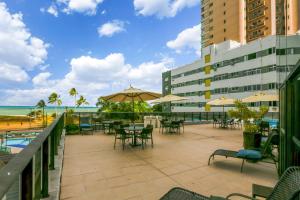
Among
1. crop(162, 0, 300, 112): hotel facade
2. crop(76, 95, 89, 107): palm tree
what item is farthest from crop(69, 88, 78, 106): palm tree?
crop(162, 0, 300, 112): hotel facade

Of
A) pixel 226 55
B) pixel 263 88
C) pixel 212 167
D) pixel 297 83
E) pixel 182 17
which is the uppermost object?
pixel 182 17

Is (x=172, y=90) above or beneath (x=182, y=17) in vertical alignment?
beneath

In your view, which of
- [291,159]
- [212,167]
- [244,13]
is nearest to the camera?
[291,159]

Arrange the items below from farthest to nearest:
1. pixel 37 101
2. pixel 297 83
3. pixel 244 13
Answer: pixel 37 101
pixel 244 13
pixel 297 83

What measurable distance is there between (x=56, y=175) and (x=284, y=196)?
4.05 metres

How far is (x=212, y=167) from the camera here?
213 inches

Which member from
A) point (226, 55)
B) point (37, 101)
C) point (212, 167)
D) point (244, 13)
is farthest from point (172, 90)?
point (212, 167)

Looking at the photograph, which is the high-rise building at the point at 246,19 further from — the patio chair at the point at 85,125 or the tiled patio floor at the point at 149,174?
the tiled patio floor at the point at 149,174

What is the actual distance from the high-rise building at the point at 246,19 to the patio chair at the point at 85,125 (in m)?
51.0

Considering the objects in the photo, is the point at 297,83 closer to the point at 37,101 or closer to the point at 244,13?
the point at 244,13

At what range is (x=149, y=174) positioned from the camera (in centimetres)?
482

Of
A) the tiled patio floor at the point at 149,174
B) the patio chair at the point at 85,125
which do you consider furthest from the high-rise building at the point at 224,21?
the tiled patio floor at the point at 149,174

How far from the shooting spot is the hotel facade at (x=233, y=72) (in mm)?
32844

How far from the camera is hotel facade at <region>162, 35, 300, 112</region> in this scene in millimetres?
32844
